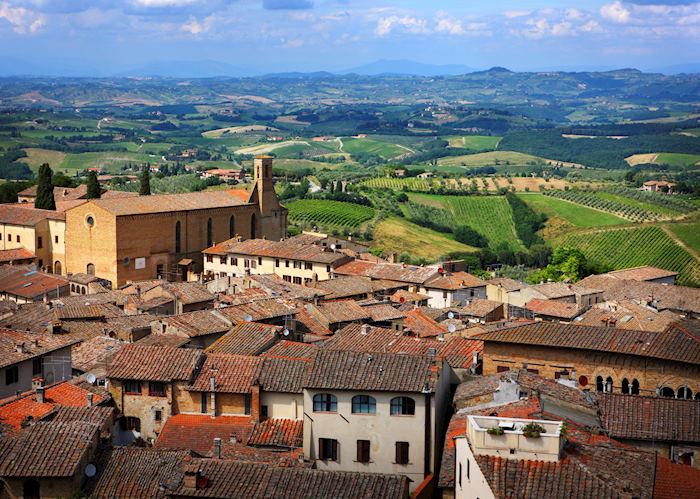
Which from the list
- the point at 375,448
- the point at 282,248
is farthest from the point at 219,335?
the point at 282,248

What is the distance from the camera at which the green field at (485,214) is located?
366 ft

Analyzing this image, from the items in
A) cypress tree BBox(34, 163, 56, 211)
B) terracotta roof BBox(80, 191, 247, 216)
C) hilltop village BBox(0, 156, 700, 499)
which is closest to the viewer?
hilltop village BBox(0, 156, 700, 499)

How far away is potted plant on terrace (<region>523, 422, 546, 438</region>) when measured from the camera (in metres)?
17.4

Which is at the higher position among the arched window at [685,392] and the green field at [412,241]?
the arched window at [685,392]

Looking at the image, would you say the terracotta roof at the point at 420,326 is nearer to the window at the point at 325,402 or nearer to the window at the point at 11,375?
the window at the point at 11,375

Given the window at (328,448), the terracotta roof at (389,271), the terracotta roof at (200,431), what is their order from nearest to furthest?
1. the window at (328,448)
2. the terracotta roof at (200,431)
3. the terracotta roof at (389,271)

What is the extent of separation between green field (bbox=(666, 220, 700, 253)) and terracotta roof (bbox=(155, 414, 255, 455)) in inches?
2753

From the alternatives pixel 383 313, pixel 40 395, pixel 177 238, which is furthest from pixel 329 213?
pixel 40 395

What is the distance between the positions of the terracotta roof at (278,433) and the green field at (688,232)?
69.8 m

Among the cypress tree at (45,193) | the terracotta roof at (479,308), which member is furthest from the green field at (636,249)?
the cypress tree at (45,193)

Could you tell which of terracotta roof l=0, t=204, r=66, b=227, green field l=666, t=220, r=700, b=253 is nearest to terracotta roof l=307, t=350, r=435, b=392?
terracotta roof l=0, t=204, r=66, b=227

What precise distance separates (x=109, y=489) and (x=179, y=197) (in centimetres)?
5313

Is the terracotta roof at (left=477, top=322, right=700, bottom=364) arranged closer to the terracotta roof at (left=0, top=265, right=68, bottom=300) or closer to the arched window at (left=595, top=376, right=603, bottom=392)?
the arched window at (left=595, top=376, right=603, bottom=392)

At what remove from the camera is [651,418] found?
22344 millimetres
